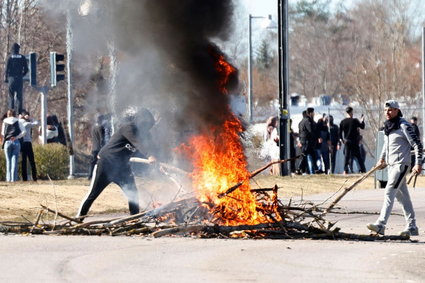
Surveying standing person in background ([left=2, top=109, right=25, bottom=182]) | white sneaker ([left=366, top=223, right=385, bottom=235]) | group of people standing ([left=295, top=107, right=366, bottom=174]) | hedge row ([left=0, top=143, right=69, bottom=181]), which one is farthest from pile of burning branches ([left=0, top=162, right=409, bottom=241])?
group of people standing ([left=295, top=107, right=366, bottom=174])

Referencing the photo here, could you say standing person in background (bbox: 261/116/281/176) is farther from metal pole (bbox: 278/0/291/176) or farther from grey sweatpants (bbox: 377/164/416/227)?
grey sweatpants (bbox: 377/164/416/227)

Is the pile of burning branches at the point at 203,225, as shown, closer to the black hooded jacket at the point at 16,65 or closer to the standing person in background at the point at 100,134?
the standing person in background at the point at 100,134

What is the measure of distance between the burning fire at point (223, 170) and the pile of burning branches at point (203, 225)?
0.08 metres

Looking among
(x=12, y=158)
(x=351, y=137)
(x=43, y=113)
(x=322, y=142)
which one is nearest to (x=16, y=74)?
(x=43, y=113)

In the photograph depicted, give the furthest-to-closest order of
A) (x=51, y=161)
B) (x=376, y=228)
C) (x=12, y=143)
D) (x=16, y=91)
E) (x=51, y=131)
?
(x=51, y=131) < (x=16, y=91) < (x=51, y=161) < (x=12, y=143) < (x=376, y=228)

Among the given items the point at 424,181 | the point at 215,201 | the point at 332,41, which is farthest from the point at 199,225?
the point at 332,41

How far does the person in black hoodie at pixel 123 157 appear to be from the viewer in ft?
48.1

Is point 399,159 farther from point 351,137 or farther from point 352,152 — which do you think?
point 352,152

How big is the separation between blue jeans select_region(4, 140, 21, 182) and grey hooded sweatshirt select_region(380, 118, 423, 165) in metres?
11.7

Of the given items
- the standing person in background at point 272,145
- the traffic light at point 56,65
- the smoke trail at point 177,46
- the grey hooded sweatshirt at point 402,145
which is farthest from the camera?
the standing person in background at point 272,145

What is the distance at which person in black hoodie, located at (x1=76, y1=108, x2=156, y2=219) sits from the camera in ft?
48.1

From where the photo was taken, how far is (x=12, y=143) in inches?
931

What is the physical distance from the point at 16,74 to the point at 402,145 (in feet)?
53.9

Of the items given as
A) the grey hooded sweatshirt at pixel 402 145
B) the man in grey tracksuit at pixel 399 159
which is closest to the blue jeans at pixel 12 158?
the man in grey tracksuit at pixel 399 159
